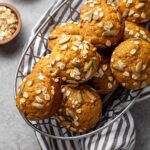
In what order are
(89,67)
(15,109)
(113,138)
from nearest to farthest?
(89,67)
(113,138)
(15,109)

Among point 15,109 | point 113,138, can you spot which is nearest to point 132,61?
point 113,138

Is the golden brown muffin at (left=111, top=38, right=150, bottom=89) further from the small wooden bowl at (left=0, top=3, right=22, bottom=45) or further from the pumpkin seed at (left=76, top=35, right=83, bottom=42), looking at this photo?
the small wooden bowl at (left=0, top=3, right=22, bottom=45)

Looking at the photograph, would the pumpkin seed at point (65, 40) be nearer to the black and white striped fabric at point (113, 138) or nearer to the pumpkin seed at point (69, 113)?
the pumpkin seed at point (69, 113)

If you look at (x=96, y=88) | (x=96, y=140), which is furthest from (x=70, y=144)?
(x=96, y=88)

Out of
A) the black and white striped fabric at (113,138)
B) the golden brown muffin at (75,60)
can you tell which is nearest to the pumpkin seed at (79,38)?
the golden brown muffin at (75,60)

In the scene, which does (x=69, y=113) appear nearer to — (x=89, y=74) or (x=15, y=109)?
(x=89, y=74)

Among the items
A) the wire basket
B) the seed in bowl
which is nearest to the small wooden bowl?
the seed in bowl
